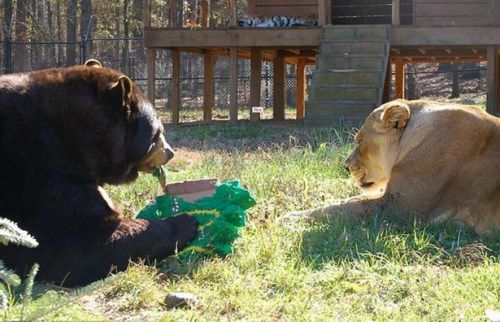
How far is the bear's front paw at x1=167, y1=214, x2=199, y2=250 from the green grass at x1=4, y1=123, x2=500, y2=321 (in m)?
0.14

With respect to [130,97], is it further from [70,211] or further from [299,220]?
[299,220]

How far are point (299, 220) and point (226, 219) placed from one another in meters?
1.14

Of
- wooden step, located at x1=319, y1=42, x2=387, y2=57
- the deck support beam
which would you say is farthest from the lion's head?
the deck support beam

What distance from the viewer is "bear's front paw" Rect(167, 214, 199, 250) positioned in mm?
5562

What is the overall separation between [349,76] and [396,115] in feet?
30.6

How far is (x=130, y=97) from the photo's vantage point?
18.2 feet

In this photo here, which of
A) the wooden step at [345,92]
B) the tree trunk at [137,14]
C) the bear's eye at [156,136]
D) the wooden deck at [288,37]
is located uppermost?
the tree trunk at [137,14]

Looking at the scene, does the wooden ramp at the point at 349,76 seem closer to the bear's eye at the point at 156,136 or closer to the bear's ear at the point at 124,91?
the bear's eye at the point at 156,136

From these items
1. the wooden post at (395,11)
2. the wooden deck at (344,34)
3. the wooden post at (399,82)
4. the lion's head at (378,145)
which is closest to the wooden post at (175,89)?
the wooden deck at (344,34)

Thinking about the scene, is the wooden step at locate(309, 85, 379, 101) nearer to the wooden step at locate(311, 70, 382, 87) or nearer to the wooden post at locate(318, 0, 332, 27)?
the wooden step at locate(311, 70, 382, 87)

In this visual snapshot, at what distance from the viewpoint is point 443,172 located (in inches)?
270

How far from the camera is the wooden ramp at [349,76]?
16000mm

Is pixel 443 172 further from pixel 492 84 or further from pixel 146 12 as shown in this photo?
pixel 146 12

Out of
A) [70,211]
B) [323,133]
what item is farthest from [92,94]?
[323,133]
